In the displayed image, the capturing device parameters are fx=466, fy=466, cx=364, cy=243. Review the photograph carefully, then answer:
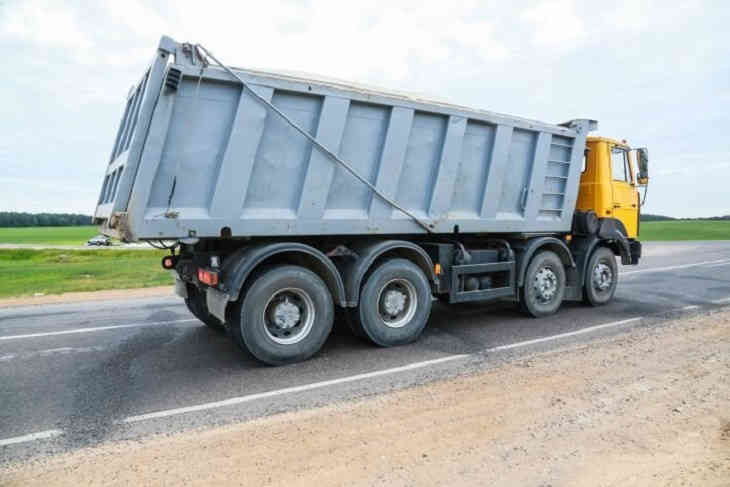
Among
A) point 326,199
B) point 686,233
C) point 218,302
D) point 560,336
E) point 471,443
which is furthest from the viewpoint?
point 686,233

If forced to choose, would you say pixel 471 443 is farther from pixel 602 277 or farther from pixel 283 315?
pixel 602 277

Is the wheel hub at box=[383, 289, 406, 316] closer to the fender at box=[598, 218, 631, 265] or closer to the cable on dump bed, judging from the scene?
the cable on dump bed

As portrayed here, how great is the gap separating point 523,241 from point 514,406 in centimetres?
411

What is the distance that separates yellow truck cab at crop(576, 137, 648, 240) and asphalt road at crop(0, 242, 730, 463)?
5.47 ft

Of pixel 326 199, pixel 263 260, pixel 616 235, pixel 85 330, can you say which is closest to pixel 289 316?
pixel 263 260

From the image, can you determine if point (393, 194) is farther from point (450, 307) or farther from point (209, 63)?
point (450, 307)

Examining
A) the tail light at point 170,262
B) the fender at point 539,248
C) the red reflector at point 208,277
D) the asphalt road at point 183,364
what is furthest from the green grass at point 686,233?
the red reflector at point 208,277

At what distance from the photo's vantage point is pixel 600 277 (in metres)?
8.11

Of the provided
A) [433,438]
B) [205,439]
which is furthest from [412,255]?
[205,439]

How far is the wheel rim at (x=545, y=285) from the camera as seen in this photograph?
727 centimetres

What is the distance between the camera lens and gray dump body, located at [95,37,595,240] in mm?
4457

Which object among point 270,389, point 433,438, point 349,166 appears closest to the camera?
point 433,438

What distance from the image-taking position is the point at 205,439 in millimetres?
3219

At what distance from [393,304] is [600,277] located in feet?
14.5
